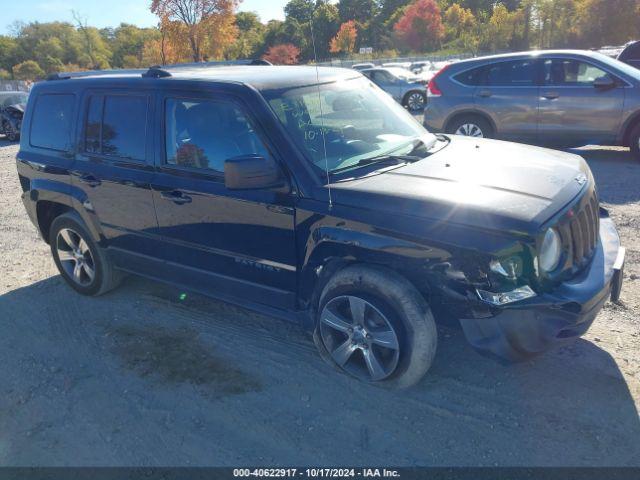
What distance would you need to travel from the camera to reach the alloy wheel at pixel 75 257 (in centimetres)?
496

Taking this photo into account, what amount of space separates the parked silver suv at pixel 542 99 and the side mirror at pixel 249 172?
6.71m

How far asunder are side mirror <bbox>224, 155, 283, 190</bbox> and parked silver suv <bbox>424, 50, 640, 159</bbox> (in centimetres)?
671

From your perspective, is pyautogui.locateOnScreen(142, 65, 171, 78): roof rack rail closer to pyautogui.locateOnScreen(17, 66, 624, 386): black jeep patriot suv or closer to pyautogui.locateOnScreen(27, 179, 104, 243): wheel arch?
pyautogui.locateOnScreen(17, 66, 624, 386): black jeep patriot suv

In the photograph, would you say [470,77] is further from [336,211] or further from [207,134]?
[336,211]

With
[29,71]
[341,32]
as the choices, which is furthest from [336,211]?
[29,71]

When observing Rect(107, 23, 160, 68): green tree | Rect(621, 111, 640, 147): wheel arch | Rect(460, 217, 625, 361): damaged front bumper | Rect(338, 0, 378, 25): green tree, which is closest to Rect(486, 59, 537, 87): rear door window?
Rect(621, 111, 640, 147): wheel arch

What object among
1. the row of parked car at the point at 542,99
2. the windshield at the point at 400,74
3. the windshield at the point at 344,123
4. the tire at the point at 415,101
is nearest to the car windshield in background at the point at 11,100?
the windshield at the point at 400,74

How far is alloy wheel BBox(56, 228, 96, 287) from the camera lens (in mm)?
4965

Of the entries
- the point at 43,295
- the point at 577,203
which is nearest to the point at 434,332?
the point at 577,203

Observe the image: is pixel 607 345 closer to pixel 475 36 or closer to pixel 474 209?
pixel 474 209

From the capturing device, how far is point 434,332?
321cm

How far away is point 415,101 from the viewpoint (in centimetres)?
1830

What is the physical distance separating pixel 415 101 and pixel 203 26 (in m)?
22.8

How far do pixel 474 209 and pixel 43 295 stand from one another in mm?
4291
